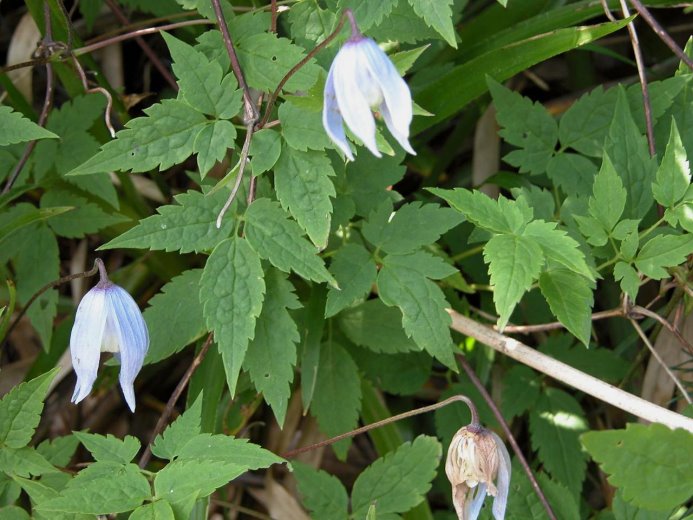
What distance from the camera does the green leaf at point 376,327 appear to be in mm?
2184

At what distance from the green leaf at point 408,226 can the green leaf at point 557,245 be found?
0.76 feet

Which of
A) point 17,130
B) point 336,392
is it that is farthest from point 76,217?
point 336,392

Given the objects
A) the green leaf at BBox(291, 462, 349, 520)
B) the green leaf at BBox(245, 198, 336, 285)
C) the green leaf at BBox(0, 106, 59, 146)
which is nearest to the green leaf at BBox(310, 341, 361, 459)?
the green leaf at BBox(291, 462, 349, 520)

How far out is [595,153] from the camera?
2.21 m

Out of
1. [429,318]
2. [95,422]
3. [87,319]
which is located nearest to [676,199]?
[429,318]

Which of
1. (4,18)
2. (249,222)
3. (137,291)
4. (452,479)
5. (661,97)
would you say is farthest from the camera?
(4,18)

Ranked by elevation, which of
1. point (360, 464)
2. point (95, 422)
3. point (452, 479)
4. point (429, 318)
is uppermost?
point (429, 318)

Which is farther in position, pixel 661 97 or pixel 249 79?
pixel 661 97

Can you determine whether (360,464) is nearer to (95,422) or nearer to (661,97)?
(95,422)

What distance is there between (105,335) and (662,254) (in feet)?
4.07

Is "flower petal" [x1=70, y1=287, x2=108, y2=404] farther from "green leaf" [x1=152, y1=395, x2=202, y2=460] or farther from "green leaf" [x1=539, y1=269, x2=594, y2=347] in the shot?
"green leaf" [x1=539, y1=269, x2=594, y2=347]

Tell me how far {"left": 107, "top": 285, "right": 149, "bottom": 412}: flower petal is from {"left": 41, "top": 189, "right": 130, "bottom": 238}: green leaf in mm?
581

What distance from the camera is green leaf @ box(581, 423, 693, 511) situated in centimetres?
137

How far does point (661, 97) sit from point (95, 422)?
206 centimetres
